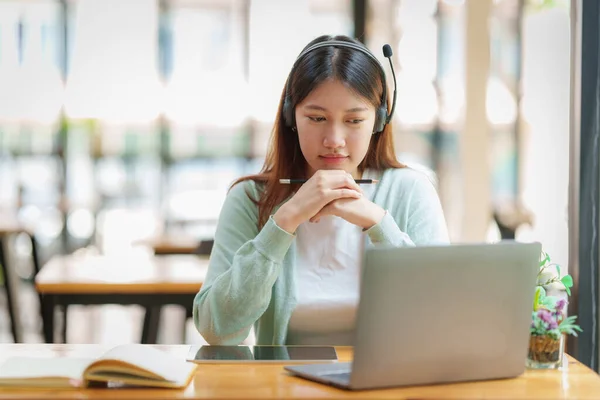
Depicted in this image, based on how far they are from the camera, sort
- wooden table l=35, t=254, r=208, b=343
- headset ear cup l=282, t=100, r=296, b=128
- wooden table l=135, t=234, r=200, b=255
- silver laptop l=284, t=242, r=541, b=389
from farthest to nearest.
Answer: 1. wooden table l=135, t=234, r=200, b=255
2. wooden table l=35, t=254, r=208, b=343
3. headset ear cup l=282, t=100, r=296, b=128
4. silver laptop l=284, t=242, r=541, b=389

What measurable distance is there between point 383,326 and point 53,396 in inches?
19.9

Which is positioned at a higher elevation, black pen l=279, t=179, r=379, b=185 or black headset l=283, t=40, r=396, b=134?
black headset l=283, t=40, r=396, b=134

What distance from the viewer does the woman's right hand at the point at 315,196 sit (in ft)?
5.41

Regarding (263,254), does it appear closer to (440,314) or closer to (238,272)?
(238,272)

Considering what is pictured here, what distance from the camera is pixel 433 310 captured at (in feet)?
4.23

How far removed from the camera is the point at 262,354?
1.59m

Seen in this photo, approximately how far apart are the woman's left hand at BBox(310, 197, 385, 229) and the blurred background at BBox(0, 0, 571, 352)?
15.6 ft

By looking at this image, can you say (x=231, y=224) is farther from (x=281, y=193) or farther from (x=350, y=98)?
(x=350, y=98)

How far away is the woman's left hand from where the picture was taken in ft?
5.48

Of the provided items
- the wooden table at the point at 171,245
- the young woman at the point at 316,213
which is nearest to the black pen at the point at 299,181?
the young woman at the point at 316,213

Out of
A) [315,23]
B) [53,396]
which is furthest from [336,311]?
[315,23]

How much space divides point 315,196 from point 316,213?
0.04 metres

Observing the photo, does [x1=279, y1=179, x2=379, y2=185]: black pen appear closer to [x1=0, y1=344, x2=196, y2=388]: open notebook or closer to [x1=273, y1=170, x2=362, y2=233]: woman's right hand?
[x1=273, y1=170, x2=362, y2=233]: woman's right hand

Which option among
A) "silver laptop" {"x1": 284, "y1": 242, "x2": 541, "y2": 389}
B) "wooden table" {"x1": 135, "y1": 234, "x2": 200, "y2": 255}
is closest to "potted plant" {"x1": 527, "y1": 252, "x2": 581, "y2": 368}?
"silver laptop" {"x1": 284, "y1": 242, "x2": 541, "y2": 389}
